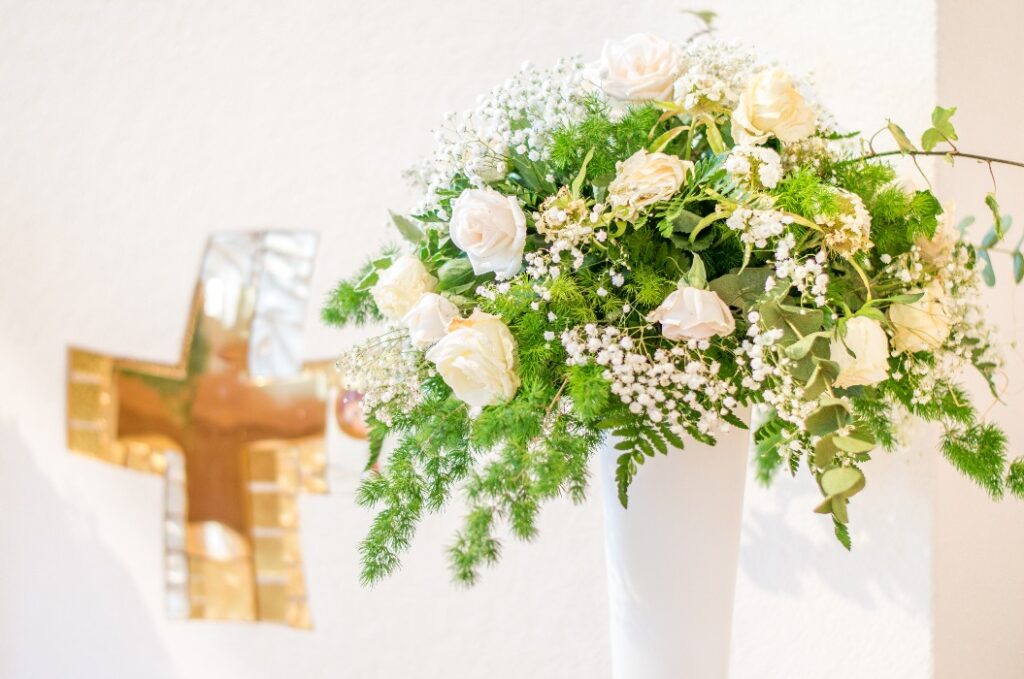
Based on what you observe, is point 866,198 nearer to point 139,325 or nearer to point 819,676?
point 819,676

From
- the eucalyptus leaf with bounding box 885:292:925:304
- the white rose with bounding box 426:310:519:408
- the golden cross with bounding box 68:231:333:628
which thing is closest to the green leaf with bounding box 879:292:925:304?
the eucalyptus leaf with bounding box 885:292:925:304

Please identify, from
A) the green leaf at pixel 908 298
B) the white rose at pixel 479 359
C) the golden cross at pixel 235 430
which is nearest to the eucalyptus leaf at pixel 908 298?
the green leaf at pixel 908 298

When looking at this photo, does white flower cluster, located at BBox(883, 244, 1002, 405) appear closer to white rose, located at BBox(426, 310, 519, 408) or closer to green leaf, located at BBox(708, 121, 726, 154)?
green leaf, located at BBox(708, 121, 726, 154)

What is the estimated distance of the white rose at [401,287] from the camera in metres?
0.85

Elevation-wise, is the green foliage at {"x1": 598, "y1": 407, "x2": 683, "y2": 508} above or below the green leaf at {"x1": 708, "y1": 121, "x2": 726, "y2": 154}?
below

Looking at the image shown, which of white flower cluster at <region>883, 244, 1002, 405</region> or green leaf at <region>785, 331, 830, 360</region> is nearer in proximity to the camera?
green leaf at <region>785, 331, 830, 360</region>

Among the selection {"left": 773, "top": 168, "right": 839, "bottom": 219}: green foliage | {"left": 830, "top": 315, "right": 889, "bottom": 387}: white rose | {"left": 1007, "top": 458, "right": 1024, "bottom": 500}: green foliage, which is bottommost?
{"left": 1007, "top": 458, "right": 1024, "bottom": 500}: green foliage

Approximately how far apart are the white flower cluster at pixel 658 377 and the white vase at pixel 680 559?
0.10 m

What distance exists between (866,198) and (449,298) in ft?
1.33

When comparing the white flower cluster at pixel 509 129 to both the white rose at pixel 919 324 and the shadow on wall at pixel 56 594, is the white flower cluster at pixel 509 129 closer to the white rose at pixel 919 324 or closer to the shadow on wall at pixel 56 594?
the white rose at pixel 919 324

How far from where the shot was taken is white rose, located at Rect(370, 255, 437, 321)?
85cm

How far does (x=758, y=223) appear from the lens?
2.48 feet

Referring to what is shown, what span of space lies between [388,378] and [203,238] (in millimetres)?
907

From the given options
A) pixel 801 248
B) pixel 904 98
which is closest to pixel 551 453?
pixel 801 248
